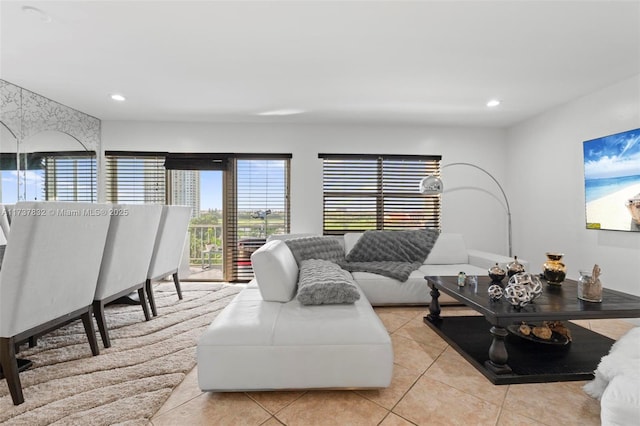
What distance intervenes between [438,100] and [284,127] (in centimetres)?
219

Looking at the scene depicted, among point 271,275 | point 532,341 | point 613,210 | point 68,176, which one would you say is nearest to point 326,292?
point 271,275

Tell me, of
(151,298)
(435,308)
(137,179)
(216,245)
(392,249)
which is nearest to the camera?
(435,308)

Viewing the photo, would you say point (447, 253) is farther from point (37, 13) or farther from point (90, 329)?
point (37, 13)

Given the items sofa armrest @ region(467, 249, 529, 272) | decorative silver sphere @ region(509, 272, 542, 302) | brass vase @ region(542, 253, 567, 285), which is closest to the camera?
decorative silver sphere @ region(509, 272, 542, 302)

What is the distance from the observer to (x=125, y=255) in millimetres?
2373

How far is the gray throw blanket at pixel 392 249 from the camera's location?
367cm

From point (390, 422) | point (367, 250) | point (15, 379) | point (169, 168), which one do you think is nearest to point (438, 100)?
point (367, 250)

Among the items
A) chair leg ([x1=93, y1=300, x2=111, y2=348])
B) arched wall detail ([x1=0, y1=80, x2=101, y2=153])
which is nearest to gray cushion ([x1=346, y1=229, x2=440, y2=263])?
chair leg ([x1=93, y1=300, x2=111, y2=348])

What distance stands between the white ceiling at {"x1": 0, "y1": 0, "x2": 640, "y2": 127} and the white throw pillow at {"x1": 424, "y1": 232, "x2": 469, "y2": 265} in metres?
1.76

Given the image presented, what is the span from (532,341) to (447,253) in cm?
166

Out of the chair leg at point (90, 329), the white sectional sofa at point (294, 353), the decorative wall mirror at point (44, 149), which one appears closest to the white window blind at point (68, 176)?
the decorative wall mirror at point (44, 149)

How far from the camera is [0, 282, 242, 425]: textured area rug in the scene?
1518mm

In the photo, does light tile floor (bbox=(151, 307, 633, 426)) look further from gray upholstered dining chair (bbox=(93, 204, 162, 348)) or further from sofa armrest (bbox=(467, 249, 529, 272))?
sofa armrest (bbox=(467, 249, 529, 272))

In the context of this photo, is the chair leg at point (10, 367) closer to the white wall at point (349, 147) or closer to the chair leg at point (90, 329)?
the chair leg at point (90, 329)
